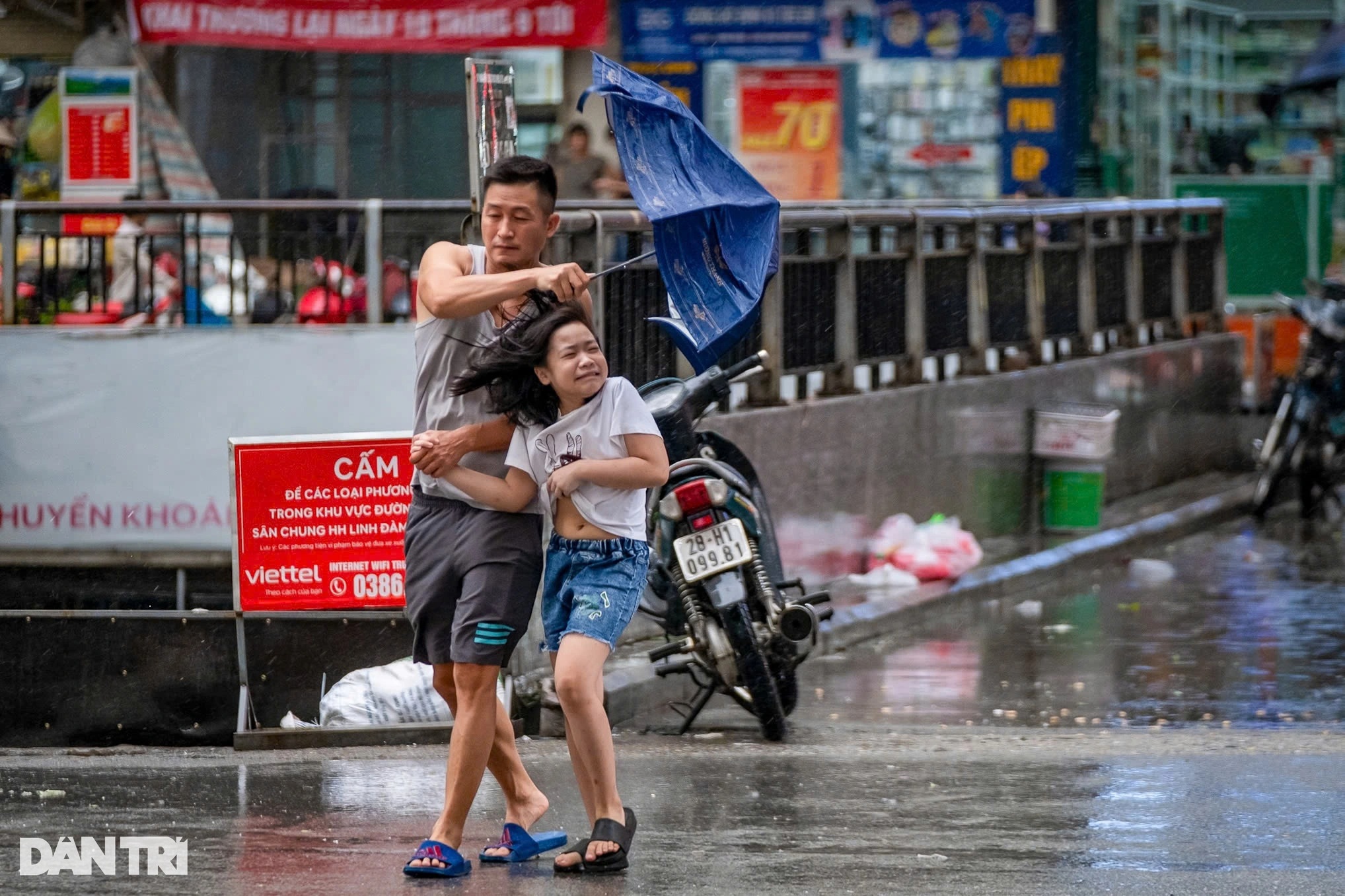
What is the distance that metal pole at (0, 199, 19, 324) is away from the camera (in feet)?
31.1

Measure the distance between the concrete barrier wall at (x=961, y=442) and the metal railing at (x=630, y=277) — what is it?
27cm

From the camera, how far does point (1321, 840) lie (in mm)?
5609

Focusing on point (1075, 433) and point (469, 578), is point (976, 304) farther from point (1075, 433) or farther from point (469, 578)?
point (469, 578)

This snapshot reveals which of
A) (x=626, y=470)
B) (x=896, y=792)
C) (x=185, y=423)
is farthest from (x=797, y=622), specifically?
(x=185, y=423)

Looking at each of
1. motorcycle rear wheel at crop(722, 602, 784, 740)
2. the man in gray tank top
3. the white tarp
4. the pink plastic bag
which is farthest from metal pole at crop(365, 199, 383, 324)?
the man in gray tank top

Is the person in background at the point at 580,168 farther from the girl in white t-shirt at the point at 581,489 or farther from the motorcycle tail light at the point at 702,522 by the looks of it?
the girl in white t-shirt at the point at 581,489

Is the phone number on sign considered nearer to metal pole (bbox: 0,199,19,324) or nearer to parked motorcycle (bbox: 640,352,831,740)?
parked motorcycle (bbox: 640,352,831,740)

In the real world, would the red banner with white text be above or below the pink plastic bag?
above

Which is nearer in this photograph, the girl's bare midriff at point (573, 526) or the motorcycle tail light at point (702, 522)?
the girl's bare midriff at point (573, 526)

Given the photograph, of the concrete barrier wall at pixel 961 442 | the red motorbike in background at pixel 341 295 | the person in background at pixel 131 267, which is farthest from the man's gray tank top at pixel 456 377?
the person in background at pixel 131 267

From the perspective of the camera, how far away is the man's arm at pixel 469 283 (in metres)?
4.76

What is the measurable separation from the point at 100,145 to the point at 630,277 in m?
8.43

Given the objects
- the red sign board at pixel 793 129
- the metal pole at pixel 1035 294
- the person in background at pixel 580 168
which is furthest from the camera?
the red sign board at pixel 793 129

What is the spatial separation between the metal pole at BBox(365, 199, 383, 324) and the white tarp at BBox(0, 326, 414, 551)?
1.64ft
